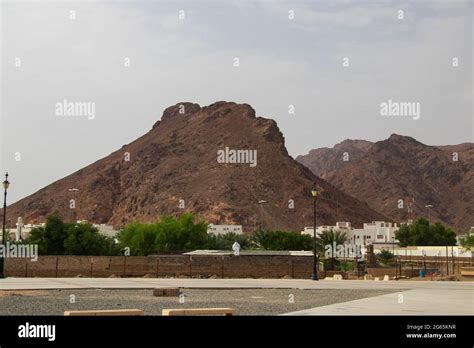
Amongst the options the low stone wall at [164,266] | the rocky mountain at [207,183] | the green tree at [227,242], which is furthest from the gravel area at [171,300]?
the rocky mountain at [207,183]

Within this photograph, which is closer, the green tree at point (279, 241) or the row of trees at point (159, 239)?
the row of trees at point (159, 239)

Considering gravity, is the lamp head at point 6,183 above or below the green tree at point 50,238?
above

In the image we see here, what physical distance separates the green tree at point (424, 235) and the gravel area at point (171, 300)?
3357 inches

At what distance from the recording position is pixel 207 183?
15262 centimetres

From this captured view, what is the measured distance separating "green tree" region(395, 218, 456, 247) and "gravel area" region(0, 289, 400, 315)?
280 feet

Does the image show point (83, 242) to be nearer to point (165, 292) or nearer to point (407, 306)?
point (165, 292)

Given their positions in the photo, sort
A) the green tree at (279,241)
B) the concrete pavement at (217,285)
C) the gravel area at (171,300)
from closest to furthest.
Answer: the gravel area at (171,300)
the concrete pavement at (217,285)
the green tree at (279,241)

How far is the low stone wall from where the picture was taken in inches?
1495

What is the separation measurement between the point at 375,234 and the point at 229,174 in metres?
45.5

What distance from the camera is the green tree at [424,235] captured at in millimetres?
104062

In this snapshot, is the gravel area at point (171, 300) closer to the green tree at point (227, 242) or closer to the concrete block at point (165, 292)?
the concrete block at point (165, 292)
